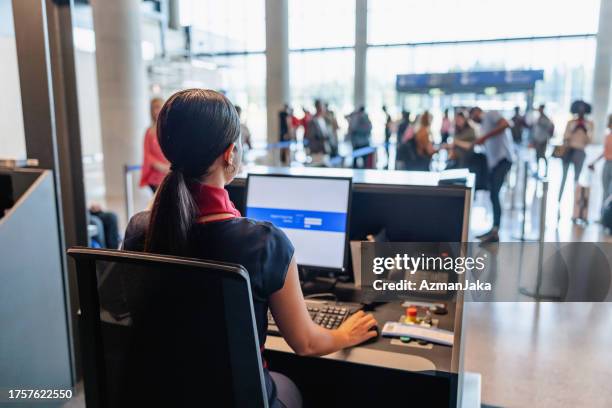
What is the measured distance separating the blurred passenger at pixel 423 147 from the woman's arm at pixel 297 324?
543 cm

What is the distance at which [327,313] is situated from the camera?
1.75 metres

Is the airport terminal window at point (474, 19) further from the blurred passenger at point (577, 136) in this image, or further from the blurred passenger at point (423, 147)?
the blurred passenger at point (423, 147)

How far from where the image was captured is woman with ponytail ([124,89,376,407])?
108 centimetres

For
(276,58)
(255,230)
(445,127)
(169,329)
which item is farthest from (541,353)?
(276,58)

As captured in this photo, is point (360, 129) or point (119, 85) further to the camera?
point (360, 129)

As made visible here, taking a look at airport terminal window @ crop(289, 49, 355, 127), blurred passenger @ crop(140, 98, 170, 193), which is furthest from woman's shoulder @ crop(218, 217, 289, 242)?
airport terminal window @ crop(289, 49, 355, 127)

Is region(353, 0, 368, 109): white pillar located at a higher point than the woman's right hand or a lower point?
higher

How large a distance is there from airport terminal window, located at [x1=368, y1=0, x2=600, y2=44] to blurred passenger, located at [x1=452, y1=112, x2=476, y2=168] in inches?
353

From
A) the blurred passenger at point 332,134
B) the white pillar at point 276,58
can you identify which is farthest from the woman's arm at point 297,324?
the white pillar at point 276,58

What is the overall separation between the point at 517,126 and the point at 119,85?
7146 millimetres

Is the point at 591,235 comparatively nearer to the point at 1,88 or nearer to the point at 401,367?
the point at 401,367

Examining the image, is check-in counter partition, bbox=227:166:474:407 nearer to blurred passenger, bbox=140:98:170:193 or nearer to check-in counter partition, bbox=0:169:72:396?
check-in counter partition, bbox=0:169:72:396

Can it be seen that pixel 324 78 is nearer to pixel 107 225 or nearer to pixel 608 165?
pixel 608 165

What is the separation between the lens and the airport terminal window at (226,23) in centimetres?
1658
